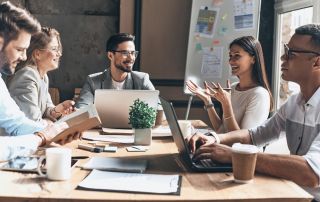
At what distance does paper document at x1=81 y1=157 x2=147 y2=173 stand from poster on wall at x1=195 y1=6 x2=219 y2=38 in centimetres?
275

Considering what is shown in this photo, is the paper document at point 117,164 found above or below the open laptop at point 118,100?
below

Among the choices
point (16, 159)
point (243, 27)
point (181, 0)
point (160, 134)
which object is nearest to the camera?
point (16, 159)

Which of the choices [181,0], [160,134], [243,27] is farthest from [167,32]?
[160,134]

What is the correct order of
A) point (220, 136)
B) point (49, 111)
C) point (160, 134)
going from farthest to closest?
point (49, 111)
point (160, 134)
point (220, 136)


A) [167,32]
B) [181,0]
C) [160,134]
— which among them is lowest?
[160,134]

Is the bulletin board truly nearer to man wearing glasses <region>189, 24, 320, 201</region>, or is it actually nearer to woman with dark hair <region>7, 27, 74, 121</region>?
woman with dark hair <region>7, 27, 74, 121</region>

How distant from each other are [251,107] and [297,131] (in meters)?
0.74

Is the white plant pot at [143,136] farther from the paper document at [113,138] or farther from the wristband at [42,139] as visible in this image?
the wristband at [42,139]

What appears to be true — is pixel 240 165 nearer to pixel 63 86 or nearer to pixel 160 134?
pixel 160 134

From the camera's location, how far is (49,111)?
9.57 ft

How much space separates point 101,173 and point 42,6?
331 centimetres

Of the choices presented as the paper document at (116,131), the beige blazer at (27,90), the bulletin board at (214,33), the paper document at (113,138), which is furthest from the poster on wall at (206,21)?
the paper document at (113,138)

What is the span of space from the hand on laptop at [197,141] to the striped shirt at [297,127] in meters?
0.32

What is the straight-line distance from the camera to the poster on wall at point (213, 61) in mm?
4266
